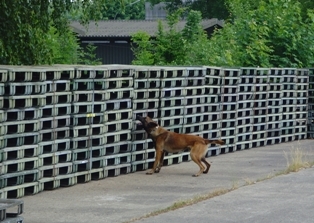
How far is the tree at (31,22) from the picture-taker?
15852 millimetres

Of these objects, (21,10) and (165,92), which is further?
(21,10)

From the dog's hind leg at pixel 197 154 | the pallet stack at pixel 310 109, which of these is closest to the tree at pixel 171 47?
the pallet stack at pixel 310 109

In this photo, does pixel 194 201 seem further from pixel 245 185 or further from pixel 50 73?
pixel 50 73

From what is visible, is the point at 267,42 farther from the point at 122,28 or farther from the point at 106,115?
the point at 122,28

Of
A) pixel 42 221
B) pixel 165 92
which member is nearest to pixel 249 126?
pixel 165 92

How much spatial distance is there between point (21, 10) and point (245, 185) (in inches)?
241

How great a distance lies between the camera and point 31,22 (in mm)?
16625

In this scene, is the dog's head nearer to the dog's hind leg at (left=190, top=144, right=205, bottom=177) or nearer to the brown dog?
the brown dog

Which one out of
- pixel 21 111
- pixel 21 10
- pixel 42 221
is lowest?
pixel 42 221

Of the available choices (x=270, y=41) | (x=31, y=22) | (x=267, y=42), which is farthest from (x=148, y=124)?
(x=270, y=41)

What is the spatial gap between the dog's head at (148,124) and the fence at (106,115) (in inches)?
10.6

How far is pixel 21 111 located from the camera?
11.4m

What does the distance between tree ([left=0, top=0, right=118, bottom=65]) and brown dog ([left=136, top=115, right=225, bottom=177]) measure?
369 cm

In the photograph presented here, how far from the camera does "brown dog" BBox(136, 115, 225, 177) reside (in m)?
13.8
